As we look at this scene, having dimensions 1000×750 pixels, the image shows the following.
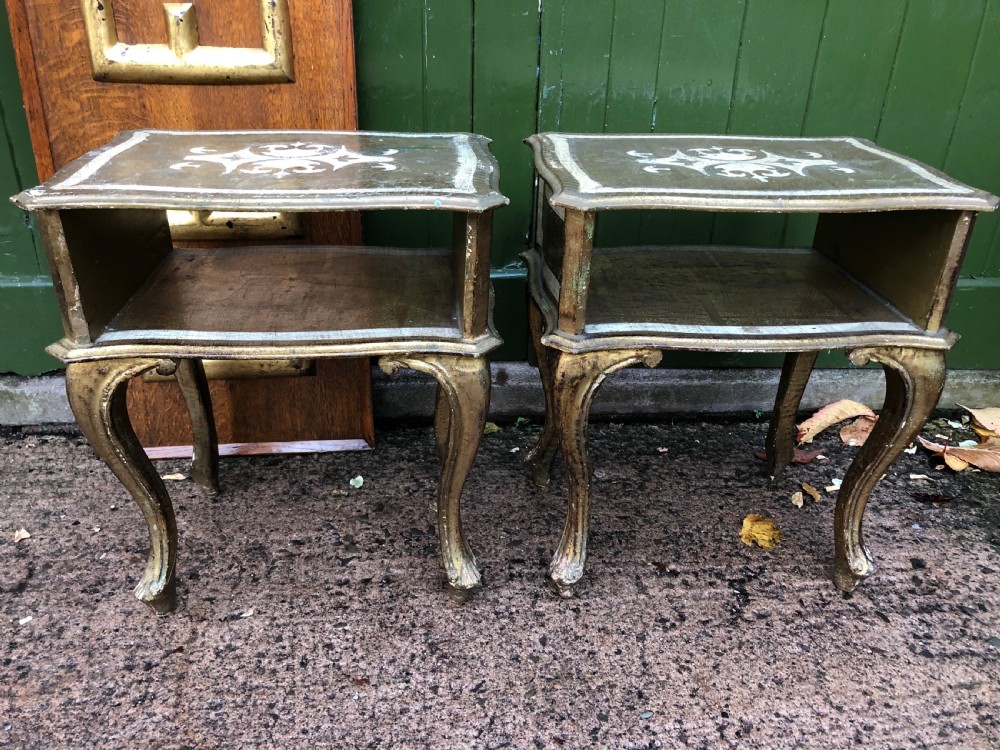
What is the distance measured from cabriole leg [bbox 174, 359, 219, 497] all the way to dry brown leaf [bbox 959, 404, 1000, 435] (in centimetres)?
246

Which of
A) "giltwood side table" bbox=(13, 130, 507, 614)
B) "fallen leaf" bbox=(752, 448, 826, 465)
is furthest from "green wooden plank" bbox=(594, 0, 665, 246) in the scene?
"fallen leaf" bbox=(752, 448, 826, 465)

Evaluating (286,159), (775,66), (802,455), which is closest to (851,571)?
(802,455)

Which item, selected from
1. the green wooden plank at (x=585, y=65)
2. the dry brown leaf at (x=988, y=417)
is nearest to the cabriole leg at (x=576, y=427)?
the green wooden plank at (x=585, y=65)

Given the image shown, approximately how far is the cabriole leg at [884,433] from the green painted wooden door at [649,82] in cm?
87

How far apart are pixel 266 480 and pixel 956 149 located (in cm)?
232

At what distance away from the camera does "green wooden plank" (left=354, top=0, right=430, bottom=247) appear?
2.08m

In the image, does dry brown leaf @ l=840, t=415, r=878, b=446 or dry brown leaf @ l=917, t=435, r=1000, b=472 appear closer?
dry brown leaf @ l=917, t=435, r=1000, b=472

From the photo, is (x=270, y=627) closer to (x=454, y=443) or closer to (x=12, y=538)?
(x=454, y=443)

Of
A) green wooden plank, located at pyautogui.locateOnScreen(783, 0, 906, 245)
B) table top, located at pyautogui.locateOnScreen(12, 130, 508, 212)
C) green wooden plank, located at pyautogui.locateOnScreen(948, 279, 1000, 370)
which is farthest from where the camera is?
green wooden plank, located at pyautogui.locateOnScreen(948, 279, 1000, 370)

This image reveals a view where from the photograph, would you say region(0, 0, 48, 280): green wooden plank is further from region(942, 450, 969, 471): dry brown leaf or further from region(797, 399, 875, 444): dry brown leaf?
region(942, 450, 969, 471): dry brown leaf

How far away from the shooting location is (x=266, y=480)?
227 centimetres

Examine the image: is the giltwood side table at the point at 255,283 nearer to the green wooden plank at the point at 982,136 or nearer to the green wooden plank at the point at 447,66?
the green wooden plank at the point at 447,66

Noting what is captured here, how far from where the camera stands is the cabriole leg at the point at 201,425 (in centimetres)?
204

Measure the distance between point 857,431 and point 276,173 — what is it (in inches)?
79.6
